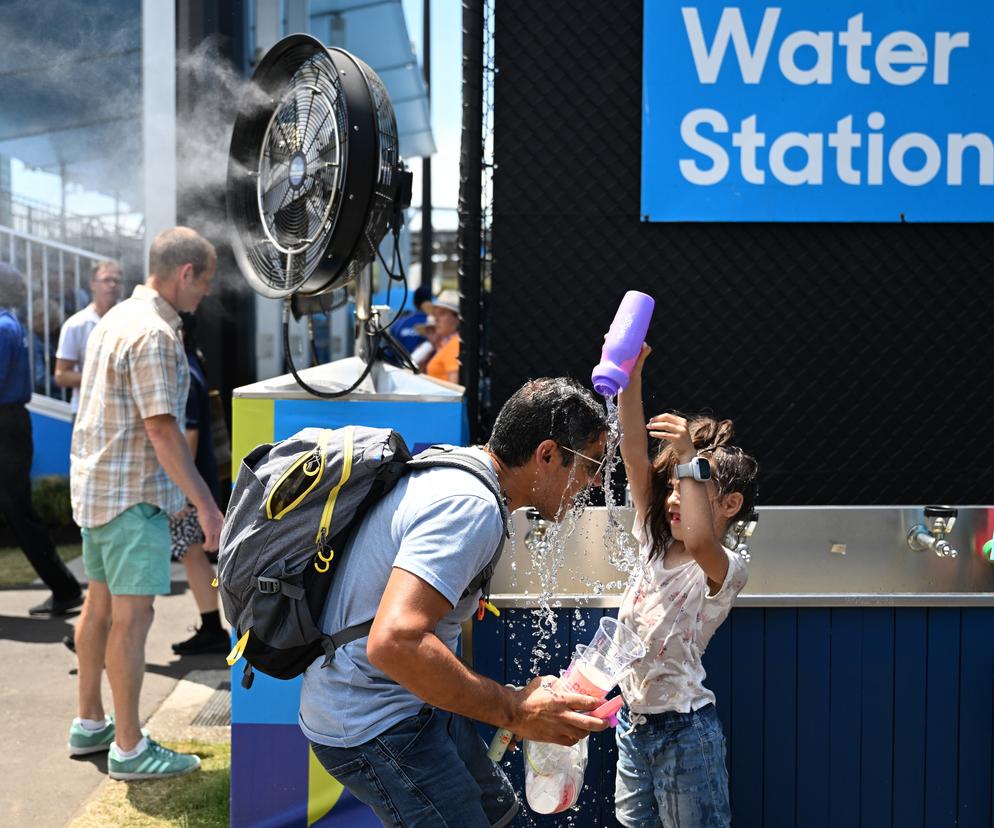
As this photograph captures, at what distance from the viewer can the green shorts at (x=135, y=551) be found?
4094 mm

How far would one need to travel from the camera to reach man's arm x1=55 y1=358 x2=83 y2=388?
24.5 ft

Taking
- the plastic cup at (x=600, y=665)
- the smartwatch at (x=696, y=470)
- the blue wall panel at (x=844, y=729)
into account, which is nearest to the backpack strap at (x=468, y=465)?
the plastic cup at (x=600, y=665)

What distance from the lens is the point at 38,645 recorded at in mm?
6004

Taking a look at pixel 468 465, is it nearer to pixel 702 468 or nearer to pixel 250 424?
pixel 702 468

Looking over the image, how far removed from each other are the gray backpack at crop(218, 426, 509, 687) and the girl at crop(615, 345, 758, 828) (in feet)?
2.45

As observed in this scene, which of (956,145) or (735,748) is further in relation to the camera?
(956,145)

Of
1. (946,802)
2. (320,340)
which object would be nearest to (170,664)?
(946,802)

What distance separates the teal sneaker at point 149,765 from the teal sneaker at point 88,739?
25 centimetres

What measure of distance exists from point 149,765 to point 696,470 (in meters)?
2.57

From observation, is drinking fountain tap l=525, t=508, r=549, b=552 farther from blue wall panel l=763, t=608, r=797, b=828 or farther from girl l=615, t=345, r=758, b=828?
blue wall panel l=763, t=608, r=797, b=828

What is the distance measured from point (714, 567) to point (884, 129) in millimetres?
1717

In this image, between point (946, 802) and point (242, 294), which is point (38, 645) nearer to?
point (242, 294)

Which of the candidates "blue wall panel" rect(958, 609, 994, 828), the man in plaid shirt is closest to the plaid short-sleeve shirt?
the man in plaid shirt

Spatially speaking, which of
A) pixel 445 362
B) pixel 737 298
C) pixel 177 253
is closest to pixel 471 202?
pixel 737 298
